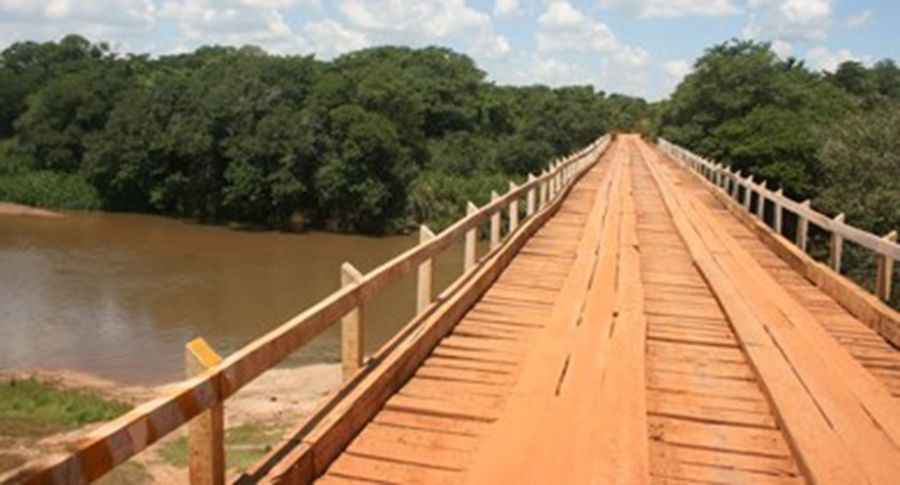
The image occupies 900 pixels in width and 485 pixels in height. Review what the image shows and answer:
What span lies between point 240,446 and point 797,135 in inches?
1510

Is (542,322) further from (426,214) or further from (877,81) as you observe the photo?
(877,81)

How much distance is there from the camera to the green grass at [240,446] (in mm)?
15109

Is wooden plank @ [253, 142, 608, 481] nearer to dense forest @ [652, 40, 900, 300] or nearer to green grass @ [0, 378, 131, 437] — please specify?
green grass @ [0, 378, 131, 437]

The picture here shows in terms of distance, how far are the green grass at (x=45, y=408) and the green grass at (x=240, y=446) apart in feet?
9.74

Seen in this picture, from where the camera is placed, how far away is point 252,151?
180 feet

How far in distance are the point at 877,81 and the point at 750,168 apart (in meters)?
62.2

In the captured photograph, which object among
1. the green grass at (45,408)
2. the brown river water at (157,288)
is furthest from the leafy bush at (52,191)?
the green grass at (45,408)

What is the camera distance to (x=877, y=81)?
98562 mm

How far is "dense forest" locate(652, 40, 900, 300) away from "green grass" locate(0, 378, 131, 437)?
19.0m

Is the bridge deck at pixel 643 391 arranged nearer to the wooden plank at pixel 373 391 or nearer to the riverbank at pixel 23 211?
the wooden plank at pixel 373 391

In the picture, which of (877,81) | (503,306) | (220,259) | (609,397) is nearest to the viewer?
(609,397)

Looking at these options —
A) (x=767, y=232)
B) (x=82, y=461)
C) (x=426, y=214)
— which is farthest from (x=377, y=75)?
(x=82, y=461)

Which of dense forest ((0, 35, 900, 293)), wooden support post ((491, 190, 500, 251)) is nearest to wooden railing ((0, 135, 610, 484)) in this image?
wooden support post ((491, 190, 500, 251))

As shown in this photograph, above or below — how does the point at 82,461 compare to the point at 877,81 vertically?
below
